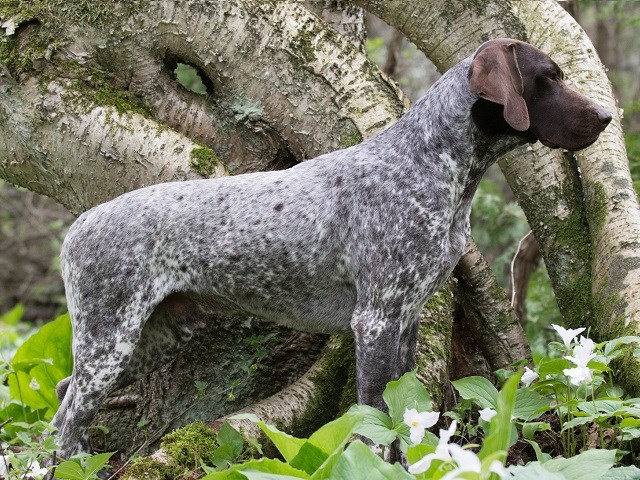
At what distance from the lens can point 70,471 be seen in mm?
3344

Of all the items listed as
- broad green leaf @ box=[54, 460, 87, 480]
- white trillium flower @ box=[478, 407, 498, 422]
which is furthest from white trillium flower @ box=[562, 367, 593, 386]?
broad green leaf @ box=[54, 460, 87, 480]

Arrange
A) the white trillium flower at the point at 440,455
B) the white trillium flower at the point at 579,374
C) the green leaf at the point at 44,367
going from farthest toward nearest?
the green leaf at the point at 44,367 → the white trillium flower at the point at 579,374 → the white trillium flower at the point at 440,455

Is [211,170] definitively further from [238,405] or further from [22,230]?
[22,230]

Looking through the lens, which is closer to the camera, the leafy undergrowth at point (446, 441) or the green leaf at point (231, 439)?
the leafy undergrowth at point (446, 441)

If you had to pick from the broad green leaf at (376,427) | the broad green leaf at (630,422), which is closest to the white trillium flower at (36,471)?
the broad green leaf at (376,427)

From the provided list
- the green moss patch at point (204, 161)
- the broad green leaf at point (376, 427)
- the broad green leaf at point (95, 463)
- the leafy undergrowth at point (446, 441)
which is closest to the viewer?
the leafy undergrowth at point (446, 441)

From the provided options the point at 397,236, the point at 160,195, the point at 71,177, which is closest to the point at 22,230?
the point at 71,177

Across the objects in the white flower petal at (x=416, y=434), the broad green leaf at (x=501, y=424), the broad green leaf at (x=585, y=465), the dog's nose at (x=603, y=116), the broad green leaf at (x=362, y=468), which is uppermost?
the dog's nose at (x=603, y=116)

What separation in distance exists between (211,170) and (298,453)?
6.66 feet

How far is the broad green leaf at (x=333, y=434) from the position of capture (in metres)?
2.95

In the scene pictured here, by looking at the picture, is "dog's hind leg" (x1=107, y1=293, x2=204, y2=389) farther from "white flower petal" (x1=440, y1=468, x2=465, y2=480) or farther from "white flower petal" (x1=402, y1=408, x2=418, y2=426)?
"white flower petal" (x1=440, y1=468, x2=465, y2=480)

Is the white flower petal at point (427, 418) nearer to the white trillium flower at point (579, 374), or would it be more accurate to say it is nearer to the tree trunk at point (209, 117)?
the white trillium flower at point (579, 374)

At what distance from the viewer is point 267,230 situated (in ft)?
12.8

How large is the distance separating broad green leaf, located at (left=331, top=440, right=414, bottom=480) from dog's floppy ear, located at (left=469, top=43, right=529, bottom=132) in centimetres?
142
